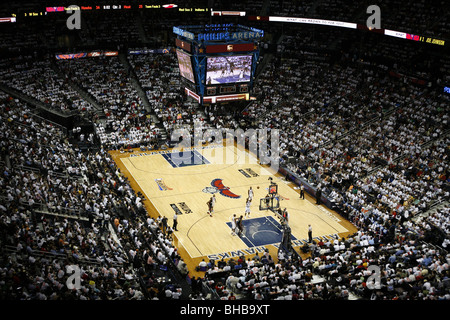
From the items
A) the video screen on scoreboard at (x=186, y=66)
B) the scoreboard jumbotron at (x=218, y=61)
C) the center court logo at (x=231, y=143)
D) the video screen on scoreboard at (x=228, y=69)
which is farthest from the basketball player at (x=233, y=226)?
the video screen on scoreboard at (x=186, y=66)

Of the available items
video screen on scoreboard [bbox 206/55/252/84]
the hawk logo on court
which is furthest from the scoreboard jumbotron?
the hawk logo on court

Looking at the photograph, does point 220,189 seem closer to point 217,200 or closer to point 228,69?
point 217,200

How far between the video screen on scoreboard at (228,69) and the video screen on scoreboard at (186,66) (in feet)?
5.08

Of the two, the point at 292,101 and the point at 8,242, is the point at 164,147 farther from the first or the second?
the point at 8,242

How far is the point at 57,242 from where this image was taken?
898 inches

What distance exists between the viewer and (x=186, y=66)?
40.3 metres

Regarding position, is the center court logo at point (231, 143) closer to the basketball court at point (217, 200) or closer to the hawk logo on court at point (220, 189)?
the basketball court at point (217, 200)

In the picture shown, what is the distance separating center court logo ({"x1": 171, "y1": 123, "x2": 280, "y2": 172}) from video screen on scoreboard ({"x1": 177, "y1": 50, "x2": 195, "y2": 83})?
611 cm

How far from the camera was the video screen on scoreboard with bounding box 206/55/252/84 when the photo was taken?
38.8m

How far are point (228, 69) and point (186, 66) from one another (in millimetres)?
Answer: 3489

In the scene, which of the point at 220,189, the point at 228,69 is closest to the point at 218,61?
the point at 228,69

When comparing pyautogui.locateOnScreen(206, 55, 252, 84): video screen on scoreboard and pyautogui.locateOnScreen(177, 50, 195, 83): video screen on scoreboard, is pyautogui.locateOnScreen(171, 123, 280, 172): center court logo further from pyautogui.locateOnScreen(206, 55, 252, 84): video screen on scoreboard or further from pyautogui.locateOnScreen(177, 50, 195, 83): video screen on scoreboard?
pyautogui.locateOnScreen(177, 50, 195, 83): video screen on scoreboard
